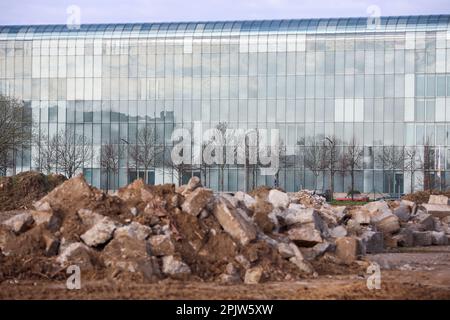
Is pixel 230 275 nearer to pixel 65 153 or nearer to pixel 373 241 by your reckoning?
pixel 373 241

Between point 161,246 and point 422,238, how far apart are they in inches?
521

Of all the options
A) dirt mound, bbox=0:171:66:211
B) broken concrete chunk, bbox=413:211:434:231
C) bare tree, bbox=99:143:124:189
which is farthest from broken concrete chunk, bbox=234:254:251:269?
bare tree, bbox=99:143:124:189

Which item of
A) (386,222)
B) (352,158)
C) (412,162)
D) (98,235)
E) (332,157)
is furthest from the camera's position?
(412,162)

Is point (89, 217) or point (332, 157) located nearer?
point (89, 217)

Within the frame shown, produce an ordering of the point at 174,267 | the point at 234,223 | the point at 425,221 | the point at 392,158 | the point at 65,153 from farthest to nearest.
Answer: the point at 65,153 → the point at 392,158 → the point at 425,221 → the point at 234,223 → the point at 174,267

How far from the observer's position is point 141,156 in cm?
7475

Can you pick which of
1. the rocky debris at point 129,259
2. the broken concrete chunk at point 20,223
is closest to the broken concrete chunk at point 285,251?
the rocky debris at point 129,259

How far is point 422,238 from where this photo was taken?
29.0m

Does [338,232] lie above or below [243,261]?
above

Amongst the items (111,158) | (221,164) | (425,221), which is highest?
(111,158)

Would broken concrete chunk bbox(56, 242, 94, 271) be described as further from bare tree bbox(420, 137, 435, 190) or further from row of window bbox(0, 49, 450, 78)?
row of window bbox(0, 49, 450, 78)

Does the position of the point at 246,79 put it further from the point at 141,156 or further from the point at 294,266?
the point at 294,266

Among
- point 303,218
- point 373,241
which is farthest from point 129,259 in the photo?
point 373,241

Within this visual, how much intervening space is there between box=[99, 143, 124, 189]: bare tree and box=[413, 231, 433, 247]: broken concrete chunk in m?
48.2
